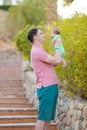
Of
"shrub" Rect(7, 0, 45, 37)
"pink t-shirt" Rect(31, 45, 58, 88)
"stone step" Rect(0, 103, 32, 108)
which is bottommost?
"stone step" Rect(0, 103, 32, 108)

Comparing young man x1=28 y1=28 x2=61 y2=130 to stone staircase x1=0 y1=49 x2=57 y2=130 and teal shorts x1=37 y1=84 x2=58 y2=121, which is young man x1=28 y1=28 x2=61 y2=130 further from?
stone staircase x1=0 y1=49 x2=57 y2=130

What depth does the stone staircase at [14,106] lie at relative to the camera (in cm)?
860

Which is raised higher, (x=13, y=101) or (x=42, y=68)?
(x=42, y=68)

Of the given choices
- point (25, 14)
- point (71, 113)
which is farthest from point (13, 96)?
point (25, 14)

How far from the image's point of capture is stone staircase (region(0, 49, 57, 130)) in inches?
339

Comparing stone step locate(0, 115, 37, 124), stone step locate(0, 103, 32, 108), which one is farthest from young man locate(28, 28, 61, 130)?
stone step locate(0, 103, 32, 108)

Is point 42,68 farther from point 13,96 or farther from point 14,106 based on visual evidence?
point 13,96

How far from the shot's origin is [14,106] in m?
11.6

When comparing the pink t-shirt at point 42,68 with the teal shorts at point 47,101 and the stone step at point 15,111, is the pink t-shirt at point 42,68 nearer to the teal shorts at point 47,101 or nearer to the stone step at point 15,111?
the teal shorts at point 47,101

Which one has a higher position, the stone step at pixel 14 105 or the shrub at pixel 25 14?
the shrub at pixel 25 14

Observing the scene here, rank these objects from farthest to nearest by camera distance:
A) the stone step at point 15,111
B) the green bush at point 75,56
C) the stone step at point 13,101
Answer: the stone step at point 13,101
the stone step at point 15,111
the green bush at point 75,56

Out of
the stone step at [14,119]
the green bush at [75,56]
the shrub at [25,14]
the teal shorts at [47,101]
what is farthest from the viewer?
the shrub at [25,14]

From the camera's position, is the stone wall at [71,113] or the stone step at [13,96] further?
the stone step at [13,96]

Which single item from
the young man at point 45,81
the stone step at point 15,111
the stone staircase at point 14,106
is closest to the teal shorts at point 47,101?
the young man at point 45,81
